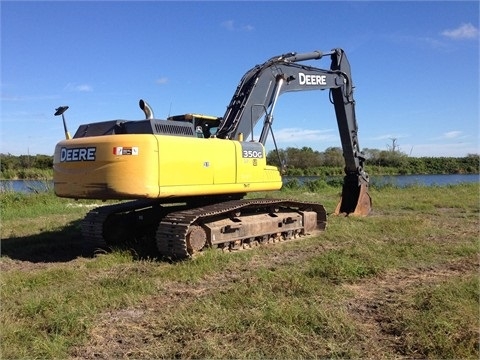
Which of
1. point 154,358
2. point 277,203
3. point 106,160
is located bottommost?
point 154,358

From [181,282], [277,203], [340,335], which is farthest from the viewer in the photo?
[277,203]

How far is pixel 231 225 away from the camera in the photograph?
26.7ft

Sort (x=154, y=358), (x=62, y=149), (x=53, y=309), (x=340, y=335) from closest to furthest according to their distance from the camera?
(x=154, y=358) < (x=340, y=335) < (x=53, y=309) < (x=62, y=149)

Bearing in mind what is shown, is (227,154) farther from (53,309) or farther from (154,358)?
(154,358)

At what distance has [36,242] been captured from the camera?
945 centimetres

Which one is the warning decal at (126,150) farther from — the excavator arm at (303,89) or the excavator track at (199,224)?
the excavator arm at (303,89)

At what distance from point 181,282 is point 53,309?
163 centimetres

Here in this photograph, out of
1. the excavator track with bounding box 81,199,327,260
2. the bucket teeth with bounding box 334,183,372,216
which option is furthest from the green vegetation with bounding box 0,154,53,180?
the excavator track with bounding box 81,199,327,260

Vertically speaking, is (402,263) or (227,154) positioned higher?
(227,154)

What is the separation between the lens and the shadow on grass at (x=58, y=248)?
317 inches

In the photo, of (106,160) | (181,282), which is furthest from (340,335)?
(106,160)

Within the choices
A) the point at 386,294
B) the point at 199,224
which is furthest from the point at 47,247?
the point at 386,294

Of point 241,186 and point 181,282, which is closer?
point 181,282

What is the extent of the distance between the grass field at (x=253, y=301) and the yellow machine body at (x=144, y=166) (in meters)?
1.10
